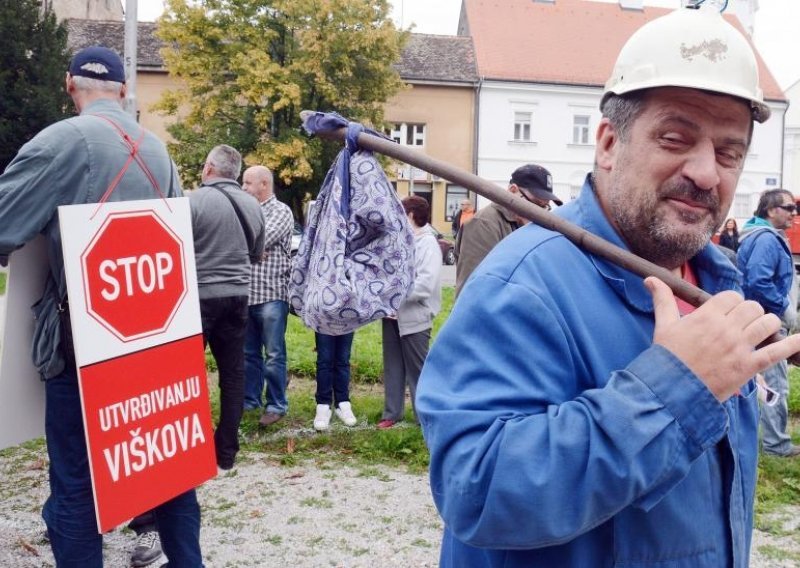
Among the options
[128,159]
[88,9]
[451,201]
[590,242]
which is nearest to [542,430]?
[590,242]

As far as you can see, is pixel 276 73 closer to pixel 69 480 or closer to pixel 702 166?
pixel 69 480

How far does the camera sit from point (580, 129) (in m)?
35.5

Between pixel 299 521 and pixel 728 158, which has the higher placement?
pixel 728 158

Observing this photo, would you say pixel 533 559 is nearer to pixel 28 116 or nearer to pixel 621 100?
pixel 621 100

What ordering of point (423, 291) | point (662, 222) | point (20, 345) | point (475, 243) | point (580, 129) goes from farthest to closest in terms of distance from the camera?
point (580, 129) → point (423, 291) → point (475, 243) → point (20, 345) → point (662, 222)

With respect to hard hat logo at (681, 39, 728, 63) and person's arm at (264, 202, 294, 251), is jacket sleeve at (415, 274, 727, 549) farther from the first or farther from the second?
person's arm at (264, 202, 294, 251)

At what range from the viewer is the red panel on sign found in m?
2.64

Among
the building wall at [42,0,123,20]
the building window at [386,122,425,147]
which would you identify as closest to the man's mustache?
the building window at [386,122,425,147]

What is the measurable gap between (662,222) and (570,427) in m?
0.45

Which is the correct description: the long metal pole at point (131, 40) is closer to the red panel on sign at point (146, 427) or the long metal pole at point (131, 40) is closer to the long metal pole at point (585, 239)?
the red panel on sign at point (146, 427)

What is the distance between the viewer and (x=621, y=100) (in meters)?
1.32

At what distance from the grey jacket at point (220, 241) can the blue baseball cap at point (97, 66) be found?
1854 millimetres

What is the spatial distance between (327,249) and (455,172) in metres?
0.70

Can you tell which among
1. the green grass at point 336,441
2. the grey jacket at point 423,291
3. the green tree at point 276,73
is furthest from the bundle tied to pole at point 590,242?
the green tree at point 276,73
